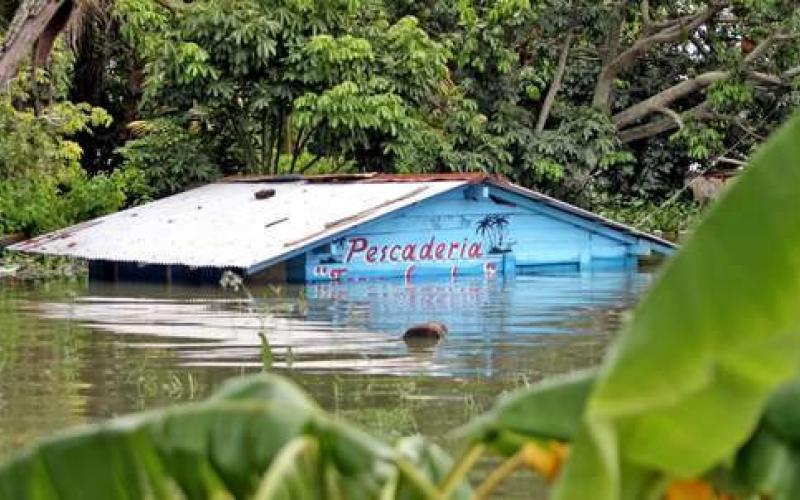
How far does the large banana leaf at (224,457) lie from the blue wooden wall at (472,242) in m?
15.0

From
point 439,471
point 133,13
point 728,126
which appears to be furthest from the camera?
point 728,126

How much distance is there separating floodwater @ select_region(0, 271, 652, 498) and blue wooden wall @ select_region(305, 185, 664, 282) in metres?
0.49

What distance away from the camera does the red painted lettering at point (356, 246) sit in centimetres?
1675

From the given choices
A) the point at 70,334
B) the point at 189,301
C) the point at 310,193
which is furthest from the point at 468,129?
the point at 70,334

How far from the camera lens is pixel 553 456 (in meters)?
1.26

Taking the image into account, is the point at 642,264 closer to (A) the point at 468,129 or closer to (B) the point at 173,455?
(A) the point at 468,129

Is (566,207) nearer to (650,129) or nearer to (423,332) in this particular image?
(650,129)

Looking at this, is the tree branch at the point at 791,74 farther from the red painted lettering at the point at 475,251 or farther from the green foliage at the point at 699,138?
the red painted lettering at the point at 475,251

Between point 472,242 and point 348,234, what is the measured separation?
177 centimetres

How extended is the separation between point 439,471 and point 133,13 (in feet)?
67.8

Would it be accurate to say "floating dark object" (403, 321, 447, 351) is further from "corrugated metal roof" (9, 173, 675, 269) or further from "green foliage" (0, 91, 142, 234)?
"green foliage" (0, 91, 142, 234)

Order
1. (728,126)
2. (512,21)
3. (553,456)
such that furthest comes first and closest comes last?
(728,126)
(512,21)
(553,456)

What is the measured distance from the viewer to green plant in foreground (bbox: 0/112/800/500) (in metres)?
0.99

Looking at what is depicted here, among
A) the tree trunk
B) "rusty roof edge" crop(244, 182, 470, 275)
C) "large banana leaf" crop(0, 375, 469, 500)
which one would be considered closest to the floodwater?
"rusty roof edge" crop(244, 182, 470, 275)
